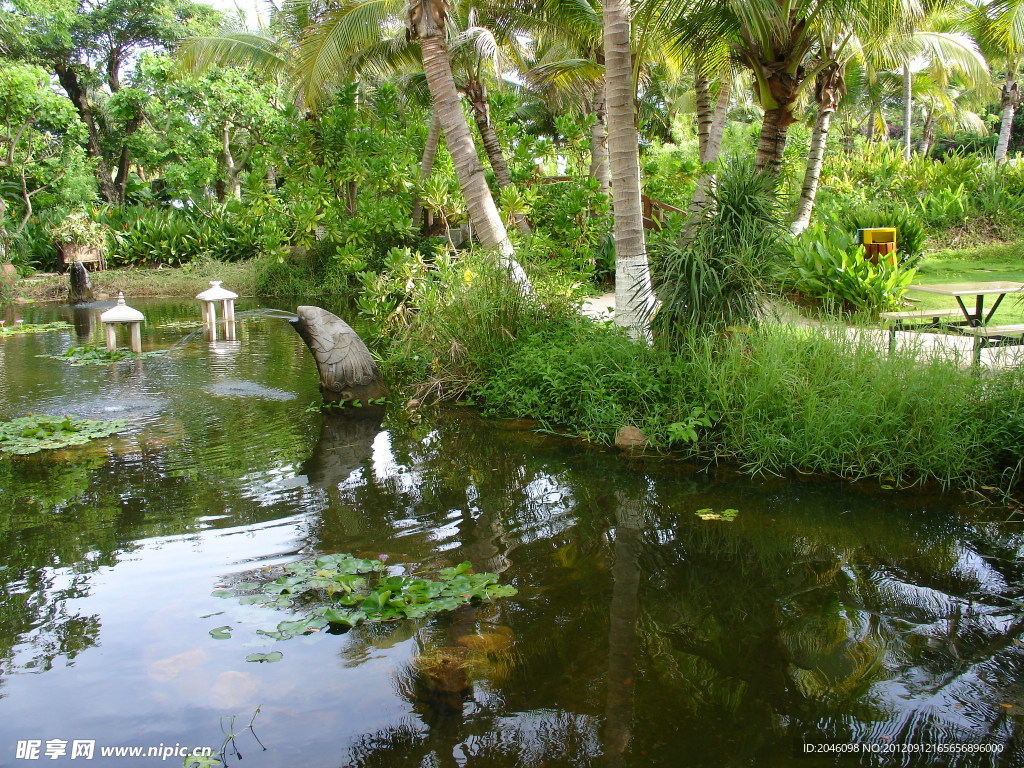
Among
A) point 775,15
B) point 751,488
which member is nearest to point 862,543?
point 751,488

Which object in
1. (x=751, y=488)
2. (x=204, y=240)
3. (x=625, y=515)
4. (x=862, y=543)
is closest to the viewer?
(x=862, y=543)

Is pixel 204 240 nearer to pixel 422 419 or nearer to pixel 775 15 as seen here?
pixel 422 419

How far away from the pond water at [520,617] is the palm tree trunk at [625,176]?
1.91 metres

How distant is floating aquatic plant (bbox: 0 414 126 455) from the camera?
708 cm

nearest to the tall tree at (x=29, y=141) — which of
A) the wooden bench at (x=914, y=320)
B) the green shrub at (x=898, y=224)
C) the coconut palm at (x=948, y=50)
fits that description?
the green shrub at (x=898, y=224)

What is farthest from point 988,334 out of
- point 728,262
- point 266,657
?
point 266,657

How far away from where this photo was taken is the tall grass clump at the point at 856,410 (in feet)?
19.3

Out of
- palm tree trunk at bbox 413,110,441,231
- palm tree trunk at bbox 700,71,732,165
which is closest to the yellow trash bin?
palm tree trunk at bbox 700,71,732,165

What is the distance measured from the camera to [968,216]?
16500 millimetres

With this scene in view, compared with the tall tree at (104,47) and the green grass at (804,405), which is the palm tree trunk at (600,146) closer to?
the green grass at (804,405)

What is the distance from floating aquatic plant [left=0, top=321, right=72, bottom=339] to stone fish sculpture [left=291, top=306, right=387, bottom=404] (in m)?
7.71

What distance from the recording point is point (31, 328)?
557 inches

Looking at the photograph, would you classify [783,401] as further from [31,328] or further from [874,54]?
[31,328]

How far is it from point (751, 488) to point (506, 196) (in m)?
7.51
